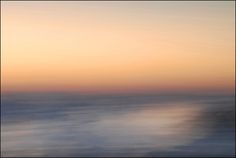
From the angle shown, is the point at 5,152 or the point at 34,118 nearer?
the point at 5,152

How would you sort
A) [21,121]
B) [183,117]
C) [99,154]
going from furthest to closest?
[183,117], [21,121], [99,154]

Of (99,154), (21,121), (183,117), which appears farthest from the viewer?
(183,117)

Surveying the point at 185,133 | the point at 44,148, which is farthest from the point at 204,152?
the point at 44,148

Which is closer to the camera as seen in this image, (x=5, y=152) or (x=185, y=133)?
(x=5, y=152)

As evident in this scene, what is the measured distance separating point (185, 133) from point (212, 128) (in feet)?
0.89

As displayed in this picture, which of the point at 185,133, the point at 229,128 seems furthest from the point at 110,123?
the point at 229,128

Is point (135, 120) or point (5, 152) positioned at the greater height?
point (135, 120)

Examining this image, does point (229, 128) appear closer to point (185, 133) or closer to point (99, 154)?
point (185, 133)

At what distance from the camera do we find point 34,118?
5.88 meters

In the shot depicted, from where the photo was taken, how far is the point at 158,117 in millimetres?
6258

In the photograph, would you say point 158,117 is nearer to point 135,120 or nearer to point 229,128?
point 135,120

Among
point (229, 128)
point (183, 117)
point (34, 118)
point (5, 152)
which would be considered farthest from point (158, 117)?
point (5, 152)

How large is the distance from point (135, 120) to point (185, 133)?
0.53 m

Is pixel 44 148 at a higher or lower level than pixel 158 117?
lower
